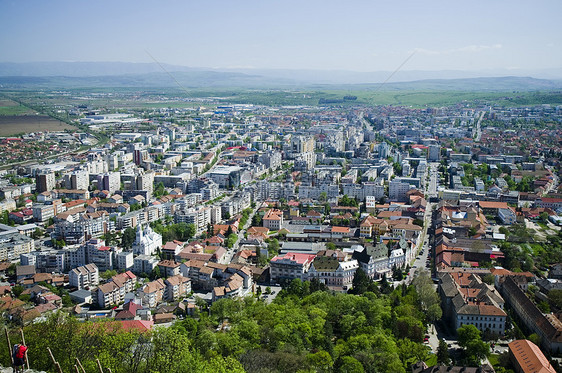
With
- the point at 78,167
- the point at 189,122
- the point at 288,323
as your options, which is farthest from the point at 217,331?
the point at 189,122

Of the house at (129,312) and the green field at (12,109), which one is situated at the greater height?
the green field at (12,109)

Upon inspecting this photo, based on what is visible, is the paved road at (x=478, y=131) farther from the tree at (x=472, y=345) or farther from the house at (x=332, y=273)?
the tree at (x=472, y=345)

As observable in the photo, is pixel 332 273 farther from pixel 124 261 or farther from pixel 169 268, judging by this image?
pixel 124 261

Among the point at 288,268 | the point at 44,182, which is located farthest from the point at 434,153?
the point at 44,182

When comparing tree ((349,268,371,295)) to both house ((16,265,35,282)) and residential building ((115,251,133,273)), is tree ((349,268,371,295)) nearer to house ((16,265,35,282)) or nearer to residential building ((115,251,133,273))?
residential building ((115,251,133,273))

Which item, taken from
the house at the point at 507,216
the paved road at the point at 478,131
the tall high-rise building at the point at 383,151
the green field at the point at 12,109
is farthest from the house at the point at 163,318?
the green field at the point at 12,109

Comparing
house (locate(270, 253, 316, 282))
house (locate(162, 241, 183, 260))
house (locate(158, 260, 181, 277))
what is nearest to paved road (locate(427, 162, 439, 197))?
house (locate(270, 253, 316, 282))
